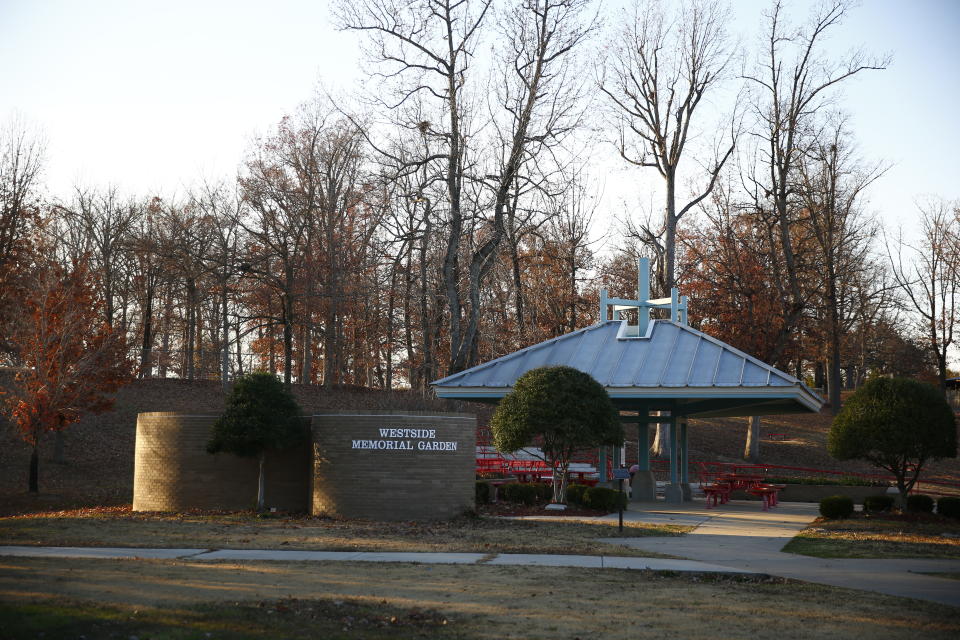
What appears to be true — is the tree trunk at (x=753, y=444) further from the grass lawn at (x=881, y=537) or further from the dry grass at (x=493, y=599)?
the dry grass at (x=493, y=599)

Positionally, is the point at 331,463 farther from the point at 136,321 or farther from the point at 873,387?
the point at 136,321

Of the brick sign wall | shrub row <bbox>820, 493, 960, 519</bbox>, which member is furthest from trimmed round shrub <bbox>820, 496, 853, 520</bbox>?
the brick sign wall

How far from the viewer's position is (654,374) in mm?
23984

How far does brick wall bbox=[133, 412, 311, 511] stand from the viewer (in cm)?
2084

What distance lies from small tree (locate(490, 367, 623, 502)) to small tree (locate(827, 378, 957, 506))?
18.2ft

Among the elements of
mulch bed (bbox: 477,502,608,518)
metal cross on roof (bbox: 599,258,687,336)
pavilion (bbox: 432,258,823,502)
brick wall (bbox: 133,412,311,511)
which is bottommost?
mulch bed (bbox: 477,502,608,518)

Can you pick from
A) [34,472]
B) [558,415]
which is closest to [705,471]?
[558,415]

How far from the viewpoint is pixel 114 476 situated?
1219 inches

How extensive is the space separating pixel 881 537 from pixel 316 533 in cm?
1101

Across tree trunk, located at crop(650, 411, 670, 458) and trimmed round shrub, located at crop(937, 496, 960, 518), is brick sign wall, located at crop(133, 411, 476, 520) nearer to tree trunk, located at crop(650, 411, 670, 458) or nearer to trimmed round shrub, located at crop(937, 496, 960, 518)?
trimmed round shrub, located at crop(937, 496, 960, 518)

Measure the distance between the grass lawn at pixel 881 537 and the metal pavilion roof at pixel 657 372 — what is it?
3624mm

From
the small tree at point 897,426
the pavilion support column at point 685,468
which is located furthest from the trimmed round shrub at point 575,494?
the small tree at point 897,426

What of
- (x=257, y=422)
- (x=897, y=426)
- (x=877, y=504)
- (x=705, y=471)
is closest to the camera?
(x=257, y=422)

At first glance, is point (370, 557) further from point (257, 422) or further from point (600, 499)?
point (600, 499)
